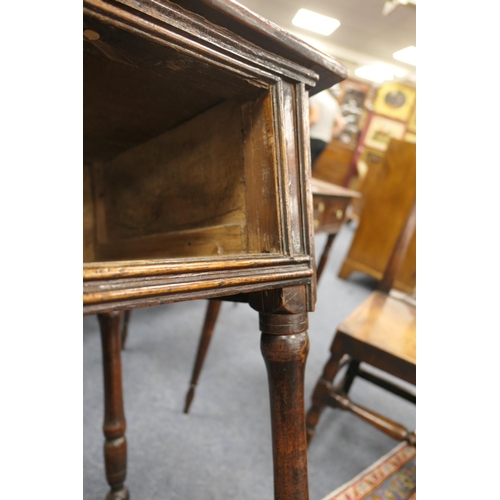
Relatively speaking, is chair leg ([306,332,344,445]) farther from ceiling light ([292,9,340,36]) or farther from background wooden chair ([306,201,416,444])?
ceiling light ([292,9,340,36])

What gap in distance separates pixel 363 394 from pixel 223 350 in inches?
25.2

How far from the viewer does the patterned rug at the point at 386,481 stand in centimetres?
101

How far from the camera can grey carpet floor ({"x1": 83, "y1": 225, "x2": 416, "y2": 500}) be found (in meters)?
1.04

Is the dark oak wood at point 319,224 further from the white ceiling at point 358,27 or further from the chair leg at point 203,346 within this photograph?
the white ceiling at point 358,27

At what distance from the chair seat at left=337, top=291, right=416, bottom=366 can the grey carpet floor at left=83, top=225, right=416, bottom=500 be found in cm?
49

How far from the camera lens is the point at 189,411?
1.29 meters

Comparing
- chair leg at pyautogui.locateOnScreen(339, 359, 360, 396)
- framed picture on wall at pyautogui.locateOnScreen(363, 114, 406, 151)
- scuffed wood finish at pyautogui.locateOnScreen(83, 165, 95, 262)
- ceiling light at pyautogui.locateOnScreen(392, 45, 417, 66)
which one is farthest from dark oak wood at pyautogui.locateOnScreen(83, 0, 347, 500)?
framed picture on wall at pyautogui.locateOnScreen(363, 114, 406, 151)

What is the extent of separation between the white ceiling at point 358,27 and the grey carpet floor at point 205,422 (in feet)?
3.57

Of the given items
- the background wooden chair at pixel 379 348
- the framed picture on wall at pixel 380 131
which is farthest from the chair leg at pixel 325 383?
the framed picture on wall at pixel 380 131

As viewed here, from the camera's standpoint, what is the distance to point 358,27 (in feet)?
1.87

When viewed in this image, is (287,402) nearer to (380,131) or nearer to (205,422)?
(205,422)
